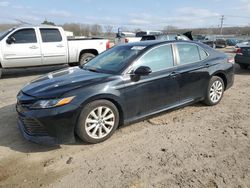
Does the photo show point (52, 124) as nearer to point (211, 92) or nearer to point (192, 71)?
point (192, 71)

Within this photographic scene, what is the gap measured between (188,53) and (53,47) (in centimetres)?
613

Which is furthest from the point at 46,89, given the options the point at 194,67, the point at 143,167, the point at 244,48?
the point at 244,48

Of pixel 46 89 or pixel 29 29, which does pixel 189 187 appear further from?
pixel 29 29

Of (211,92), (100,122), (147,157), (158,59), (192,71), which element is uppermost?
(158,59)

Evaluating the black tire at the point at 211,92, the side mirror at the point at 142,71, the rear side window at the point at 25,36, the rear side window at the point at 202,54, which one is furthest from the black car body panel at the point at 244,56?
the rear side window at the point at 25,36

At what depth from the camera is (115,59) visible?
465cm

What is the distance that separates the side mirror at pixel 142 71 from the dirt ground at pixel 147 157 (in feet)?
3.26

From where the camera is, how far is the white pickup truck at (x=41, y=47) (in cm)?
882

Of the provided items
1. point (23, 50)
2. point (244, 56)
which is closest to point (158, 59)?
point (23, 50)

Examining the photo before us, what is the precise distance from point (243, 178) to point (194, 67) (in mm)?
2478

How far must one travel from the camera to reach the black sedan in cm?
354

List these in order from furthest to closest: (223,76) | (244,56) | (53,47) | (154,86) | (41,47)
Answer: (244,56) → (53,47) → (41,47) → (223,76) → (154,86)

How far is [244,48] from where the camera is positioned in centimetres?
985

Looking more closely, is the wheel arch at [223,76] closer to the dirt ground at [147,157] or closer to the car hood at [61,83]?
the dirt ground at [147,157]
